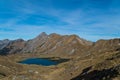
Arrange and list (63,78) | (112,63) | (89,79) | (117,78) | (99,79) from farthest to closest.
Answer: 1. (63,78)
2. (112,63)
3. (89,79)
4. (99,79)
5. (117,78)

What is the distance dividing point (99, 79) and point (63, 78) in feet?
217

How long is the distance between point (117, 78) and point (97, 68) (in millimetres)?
61389

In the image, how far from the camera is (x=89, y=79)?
462 ft

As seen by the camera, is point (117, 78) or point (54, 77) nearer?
point (117, 78)

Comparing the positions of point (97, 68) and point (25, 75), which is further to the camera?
point (25, 75)

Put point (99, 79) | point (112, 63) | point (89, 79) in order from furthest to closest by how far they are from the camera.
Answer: point (112, 63) < point (89, 79) < point (99, 79)

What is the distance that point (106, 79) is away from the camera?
11981 centimetres

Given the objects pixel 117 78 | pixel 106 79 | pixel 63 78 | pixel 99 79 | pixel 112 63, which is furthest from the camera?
pixel 63 78

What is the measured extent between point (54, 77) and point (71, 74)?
16.1 m

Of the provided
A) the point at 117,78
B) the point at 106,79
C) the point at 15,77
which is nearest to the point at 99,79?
the point at 106,79

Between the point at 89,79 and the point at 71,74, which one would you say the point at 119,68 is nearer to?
the point at 89,79

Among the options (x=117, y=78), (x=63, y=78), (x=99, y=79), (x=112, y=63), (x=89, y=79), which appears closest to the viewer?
(x=117, y=78)

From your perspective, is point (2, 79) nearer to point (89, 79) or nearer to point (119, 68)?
point (89, 79)

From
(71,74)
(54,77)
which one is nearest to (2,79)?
(54,77)
